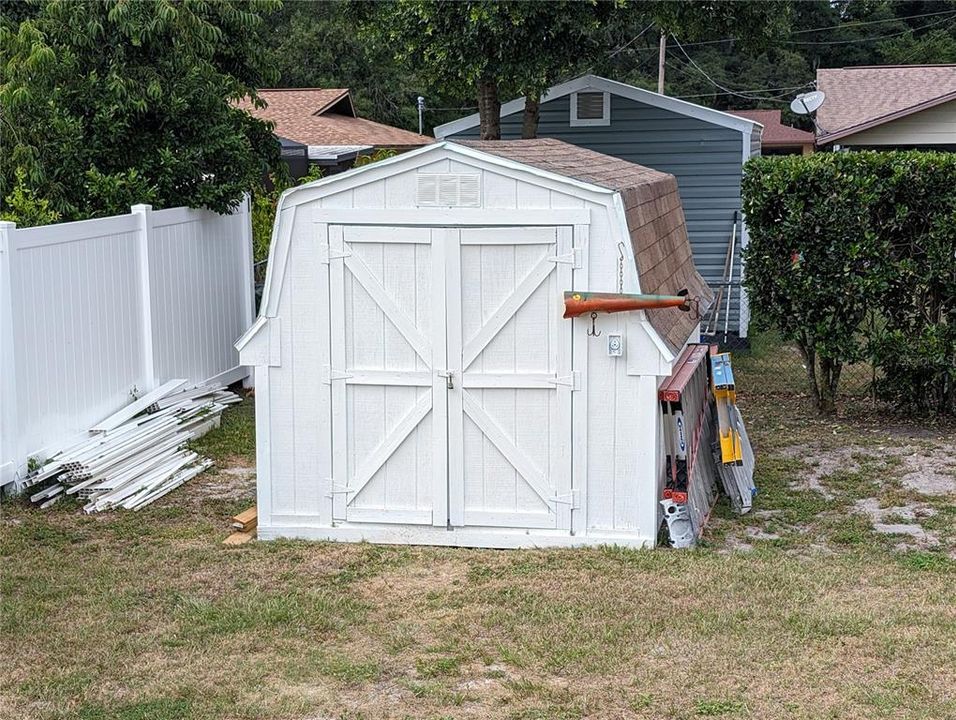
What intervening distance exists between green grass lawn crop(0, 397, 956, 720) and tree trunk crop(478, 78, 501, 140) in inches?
297

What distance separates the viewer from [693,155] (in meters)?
14.7

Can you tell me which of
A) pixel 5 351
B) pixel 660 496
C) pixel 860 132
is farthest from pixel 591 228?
pixel 860 132

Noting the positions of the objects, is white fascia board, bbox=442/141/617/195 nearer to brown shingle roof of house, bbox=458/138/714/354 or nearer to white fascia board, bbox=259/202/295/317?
brown shingle roof of house, bbox=458/138/714/354

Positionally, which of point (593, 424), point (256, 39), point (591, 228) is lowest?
point (593, 424)

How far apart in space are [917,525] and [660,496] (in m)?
1.74

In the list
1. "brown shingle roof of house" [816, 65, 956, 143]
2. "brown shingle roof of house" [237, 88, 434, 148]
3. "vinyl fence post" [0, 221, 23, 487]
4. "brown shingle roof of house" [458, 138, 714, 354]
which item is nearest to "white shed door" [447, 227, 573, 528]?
"brown shingle roof of house" [458, 138, 714, 354]

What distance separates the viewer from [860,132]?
22734mm

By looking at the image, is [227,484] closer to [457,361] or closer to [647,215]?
[457,361]

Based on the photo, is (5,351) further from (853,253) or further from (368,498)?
(853,253)

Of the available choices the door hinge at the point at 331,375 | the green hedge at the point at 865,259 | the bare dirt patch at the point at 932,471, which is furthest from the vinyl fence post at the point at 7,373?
the bare dirt patch at the point at 932,471

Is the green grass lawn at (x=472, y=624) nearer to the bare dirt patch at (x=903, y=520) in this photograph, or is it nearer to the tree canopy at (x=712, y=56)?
the bare dirt patch at (x=903, y=520)

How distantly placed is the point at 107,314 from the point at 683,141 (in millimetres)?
7745

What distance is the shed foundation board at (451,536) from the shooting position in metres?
6.94

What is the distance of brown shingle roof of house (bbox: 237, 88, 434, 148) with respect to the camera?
23703 millimetres
